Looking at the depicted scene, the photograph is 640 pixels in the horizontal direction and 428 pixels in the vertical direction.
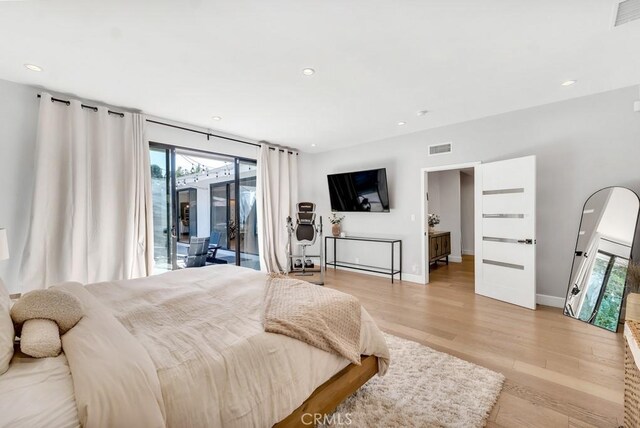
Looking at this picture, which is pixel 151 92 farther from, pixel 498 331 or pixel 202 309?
pixel 498 331

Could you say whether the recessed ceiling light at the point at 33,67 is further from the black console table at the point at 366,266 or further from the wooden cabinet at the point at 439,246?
the wooden cabinet at the point at 439,246

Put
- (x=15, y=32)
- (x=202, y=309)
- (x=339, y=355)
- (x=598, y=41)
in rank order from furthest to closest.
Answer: (x=598, y=41)
(x=15, y=32)
(x=202, y=309)
(x=339, y=355)

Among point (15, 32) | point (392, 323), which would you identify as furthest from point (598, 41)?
point (15, 32)

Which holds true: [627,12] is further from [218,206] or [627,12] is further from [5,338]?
[218,206]

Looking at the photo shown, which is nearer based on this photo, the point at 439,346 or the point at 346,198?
the point at 439,346

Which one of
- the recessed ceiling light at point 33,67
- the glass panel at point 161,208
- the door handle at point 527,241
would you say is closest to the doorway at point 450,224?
the door handle at point 527,241

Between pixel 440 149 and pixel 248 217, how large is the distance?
3.82m

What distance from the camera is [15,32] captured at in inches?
Result: 78.5

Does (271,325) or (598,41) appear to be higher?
(598,41)

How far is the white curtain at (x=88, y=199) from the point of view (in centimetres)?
283

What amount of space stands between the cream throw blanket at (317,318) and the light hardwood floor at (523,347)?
1.02 metres

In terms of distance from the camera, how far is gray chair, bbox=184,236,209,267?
15.4 feet

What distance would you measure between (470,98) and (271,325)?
3.46 m

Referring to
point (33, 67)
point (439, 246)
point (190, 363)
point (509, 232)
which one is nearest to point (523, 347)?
point (509, 232)
